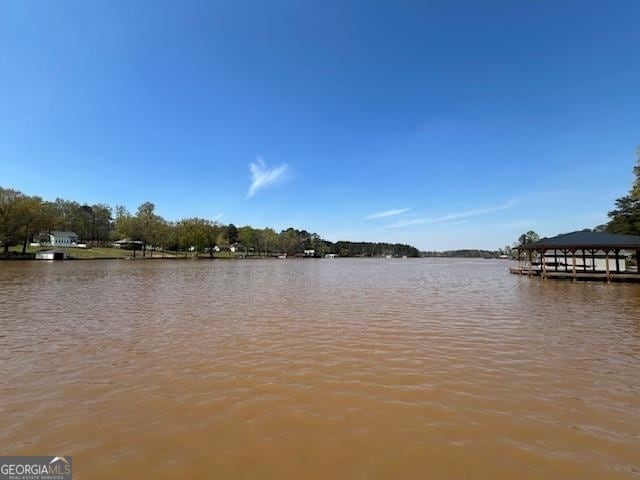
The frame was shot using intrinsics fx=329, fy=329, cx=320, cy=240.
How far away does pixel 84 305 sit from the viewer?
15.7 m

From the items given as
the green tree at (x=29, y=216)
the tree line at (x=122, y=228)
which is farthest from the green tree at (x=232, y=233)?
the green tree at (x=29, y=216)

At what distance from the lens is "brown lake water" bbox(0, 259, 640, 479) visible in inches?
162

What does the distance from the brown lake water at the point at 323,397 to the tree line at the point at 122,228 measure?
70.9 m

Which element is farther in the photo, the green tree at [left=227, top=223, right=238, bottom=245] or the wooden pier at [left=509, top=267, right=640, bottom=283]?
the green tree at [left=227, top=223, right=238, bottom=245]

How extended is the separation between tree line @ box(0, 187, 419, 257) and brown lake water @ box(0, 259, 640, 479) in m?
70.9

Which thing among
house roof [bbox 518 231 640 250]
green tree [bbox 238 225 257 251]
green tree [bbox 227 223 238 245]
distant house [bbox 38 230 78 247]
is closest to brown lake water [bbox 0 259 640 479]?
house roof [bbox 518 231 640 250]

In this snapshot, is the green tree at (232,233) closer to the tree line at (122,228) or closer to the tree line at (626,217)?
the tree line at (122,228)

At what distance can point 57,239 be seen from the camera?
91.7 metres

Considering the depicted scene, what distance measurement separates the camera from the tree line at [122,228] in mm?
65000

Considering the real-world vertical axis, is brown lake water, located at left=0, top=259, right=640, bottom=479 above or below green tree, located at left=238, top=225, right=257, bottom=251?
below

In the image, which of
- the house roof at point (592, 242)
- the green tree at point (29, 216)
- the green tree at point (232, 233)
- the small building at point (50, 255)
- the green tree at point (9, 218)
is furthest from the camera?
the green tree at point (232, 233)

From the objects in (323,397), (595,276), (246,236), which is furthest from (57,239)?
(595,276)

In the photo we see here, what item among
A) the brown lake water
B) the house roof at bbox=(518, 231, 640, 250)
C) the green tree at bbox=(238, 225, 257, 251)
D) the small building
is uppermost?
the green tree at bbox=(238, 225, 257, 251)

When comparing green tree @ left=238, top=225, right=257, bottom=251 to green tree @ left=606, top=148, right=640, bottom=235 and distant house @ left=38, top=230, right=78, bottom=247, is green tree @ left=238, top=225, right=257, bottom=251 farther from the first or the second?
green tree @ left=606, top=148, right=640, bottom=235
